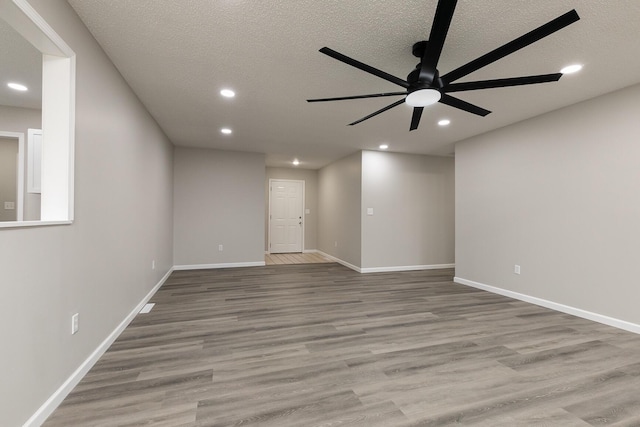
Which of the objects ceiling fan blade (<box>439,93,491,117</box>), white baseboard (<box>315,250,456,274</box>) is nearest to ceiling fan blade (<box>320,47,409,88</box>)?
ceiling fan blade (<box>439,93,491,117</box>)

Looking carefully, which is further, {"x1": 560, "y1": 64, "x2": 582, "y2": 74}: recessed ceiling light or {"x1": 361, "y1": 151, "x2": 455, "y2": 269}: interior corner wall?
{"x1": 361, "y1": 151, "x2": 455, "y2": 269}: interior corner wall

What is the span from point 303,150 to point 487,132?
10.8 feet

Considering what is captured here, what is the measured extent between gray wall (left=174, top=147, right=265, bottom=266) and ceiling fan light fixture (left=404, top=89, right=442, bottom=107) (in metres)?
4.43

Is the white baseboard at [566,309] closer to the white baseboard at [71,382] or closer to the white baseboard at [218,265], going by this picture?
the white baseboard at [218,265]

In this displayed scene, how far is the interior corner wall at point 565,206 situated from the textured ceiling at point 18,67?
5.41 meters

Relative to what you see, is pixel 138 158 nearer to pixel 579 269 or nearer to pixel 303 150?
pixel 303 150

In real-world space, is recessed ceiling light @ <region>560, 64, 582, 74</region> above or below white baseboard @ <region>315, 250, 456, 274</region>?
above

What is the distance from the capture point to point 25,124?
10.7ft

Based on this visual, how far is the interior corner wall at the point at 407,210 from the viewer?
5.54 m

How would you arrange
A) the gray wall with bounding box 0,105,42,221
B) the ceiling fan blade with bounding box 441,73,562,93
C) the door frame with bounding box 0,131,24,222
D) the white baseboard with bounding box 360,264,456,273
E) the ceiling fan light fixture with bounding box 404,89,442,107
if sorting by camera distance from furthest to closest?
the white baseboard with bounding box 360,264,456,273 < the gray wall with bounding box 0,105,42,221 < the door frame with bounding box 0,131,24,222 < the ceiling fan light fixture with bounding box 404,89,442,107 < the ceiling fan blade with bounding box 441,73,562,93

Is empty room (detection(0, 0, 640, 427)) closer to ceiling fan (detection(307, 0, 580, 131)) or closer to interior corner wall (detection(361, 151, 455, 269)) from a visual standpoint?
ceiling fan (detection(307, 0, 580, 131))

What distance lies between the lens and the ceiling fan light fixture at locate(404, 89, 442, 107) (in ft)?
6.30

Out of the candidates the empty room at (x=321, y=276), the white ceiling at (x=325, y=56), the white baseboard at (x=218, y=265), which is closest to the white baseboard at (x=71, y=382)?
the empty room at (x=321, y=276)

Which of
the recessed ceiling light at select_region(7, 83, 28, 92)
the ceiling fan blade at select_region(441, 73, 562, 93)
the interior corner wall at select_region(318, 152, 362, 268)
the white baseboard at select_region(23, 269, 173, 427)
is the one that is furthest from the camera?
the interior corner wall at select_region(318, 152, 362, 268)
